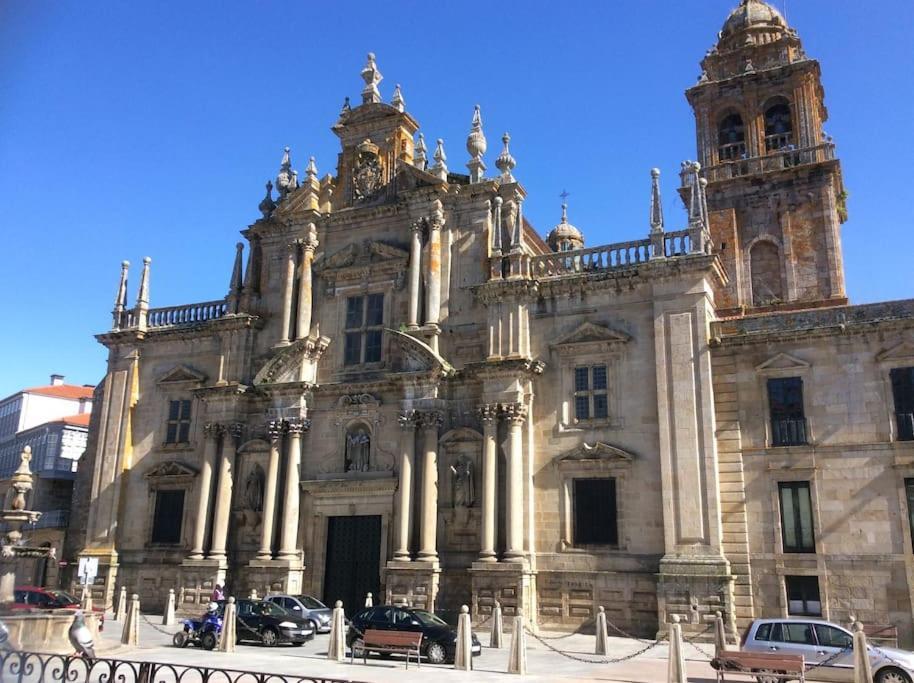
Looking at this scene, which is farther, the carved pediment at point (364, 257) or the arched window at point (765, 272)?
the arched window at point (765, 272)

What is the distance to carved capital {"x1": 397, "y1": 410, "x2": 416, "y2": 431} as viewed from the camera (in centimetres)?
2953

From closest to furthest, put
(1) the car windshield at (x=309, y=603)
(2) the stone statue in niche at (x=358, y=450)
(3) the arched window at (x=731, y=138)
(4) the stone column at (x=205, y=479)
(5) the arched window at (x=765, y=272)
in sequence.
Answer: (1) the car windshield at (x=309, y=603), (2) the stone statue in niche at (x=358, y=450), (4) the stone column at (x=205, y=479), (5) the arched window at (x=765, y=272), (3) the arched window at (x=731, y=138)

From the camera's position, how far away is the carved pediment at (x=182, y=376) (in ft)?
113

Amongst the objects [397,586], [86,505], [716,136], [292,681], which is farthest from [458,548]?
[716,136]

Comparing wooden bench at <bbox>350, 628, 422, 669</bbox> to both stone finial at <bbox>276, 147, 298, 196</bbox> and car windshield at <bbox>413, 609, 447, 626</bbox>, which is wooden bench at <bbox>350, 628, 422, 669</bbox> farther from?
stone finial at <bbox>276, 147, 298, 196</bbox>

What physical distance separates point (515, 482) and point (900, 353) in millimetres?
12047

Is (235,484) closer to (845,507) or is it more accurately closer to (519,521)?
(519,521)

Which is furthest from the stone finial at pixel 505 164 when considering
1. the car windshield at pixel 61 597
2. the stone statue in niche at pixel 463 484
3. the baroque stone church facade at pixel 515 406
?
the car windshield at pixel 61 597

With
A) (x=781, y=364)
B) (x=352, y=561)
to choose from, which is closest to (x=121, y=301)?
(x=352, y=561)

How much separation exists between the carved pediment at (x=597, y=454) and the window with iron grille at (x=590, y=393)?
101 centimetres

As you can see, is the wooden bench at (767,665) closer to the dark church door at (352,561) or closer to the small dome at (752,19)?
the dark church door at (352,561)

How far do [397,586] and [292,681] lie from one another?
12.3 metres

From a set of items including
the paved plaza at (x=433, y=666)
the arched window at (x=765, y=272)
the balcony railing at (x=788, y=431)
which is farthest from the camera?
the arched window at (x=765, y=272)

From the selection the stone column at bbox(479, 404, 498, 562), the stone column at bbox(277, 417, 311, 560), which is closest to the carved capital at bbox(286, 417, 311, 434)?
the stone column at bbox(277, 417, 311, 560)
